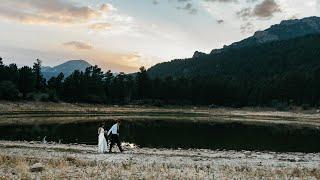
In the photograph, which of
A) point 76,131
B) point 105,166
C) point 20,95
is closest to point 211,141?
point 76,131

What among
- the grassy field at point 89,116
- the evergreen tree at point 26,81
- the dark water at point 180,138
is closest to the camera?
the dark water at point 180,138

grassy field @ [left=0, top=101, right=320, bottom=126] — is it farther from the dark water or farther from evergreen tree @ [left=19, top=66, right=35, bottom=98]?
the dark water

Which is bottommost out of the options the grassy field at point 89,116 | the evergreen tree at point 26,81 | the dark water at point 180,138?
the dark water at point 180,138

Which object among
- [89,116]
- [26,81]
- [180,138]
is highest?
[26,81]

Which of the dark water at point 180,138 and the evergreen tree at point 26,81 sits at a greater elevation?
the evergreen tree at point 26,81

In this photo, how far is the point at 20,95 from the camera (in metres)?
160

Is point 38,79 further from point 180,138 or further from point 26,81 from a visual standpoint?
point 180,138

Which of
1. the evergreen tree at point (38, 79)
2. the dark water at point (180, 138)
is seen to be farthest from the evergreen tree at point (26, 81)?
the dark water at point (180, 138)

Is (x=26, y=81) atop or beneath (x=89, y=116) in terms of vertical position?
atop

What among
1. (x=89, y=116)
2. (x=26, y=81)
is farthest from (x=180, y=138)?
(x=26, y=81)

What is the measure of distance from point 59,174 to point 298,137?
53209 millimetres

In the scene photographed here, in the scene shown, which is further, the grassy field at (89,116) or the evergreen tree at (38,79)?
the evergreen tree at (38,79)

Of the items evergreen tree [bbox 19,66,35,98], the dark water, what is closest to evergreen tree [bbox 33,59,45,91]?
evergreen tree [bbox 19,66,35,98]

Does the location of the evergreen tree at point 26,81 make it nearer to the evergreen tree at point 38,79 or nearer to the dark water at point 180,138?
the evergreen tree at point 38,79
